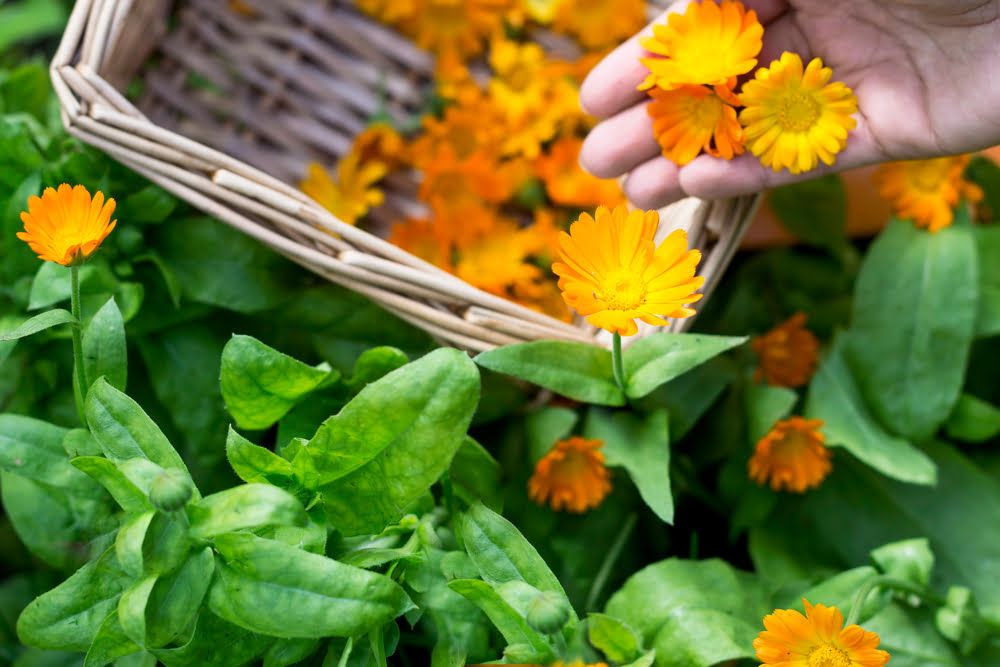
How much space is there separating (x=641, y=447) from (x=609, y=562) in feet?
0.52

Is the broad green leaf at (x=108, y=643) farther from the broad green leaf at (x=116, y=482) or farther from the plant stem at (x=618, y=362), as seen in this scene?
the plant stem at (x=618, y=362)

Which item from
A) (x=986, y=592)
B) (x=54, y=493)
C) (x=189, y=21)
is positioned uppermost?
(x=189, y=21)

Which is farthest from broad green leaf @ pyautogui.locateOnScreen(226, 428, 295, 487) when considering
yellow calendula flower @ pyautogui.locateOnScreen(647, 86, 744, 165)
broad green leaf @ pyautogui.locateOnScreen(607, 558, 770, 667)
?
yellow calendula flower @ pyautogui.locateOnScreen(647, 86, 744, 165)

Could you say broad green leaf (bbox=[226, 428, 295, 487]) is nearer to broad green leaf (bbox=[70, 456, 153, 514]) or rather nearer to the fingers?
broad green leaf (bbox=[70, 456, 153, 514])

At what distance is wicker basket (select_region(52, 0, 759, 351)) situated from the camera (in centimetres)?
87

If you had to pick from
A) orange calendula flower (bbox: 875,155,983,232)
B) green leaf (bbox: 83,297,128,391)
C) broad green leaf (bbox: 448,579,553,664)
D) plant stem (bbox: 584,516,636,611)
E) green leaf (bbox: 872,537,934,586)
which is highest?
orange calendula flower (bbox: 875,155,983,232)

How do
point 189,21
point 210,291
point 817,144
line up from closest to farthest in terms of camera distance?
point 817,144
point 210,291
point 189,21

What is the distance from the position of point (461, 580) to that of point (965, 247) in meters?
0.71

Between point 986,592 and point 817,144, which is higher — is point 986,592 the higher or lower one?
the lower one

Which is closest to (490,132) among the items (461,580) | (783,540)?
(783,540)

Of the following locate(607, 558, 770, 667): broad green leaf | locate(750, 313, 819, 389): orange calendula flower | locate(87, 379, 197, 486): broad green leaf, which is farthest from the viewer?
locate(750, 313, 819, 389): orange calendula flower

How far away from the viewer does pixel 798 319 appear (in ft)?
3.72

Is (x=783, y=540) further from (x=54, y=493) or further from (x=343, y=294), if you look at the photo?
(x=54, y=493)

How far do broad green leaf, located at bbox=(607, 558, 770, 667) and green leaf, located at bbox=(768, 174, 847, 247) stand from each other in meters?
0.49
